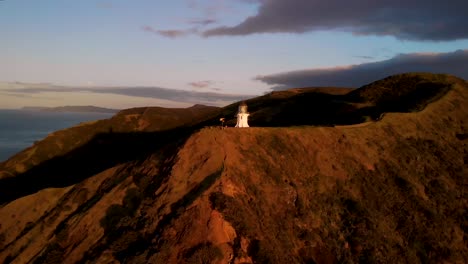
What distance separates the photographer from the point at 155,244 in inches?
1262

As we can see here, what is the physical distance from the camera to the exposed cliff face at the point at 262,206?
3312 centimetres

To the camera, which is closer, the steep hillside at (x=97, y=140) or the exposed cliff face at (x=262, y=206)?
the exposed cliff face at (x=262, y=206)

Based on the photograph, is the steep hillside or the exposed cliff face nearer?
the exposed cliff face

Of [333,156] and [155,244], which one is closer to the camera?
[155,244]

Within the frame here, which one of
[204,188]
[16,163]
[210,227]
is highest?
[204,188]

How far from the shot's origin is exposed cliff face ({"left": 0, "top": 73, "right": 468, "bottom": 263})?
109ft

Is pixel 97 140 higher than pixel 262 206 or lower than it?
lower

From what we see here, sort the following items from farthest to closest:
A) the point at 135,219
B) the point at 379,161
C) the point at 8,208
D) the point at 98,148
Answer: the point at 98,148 < the point at 8,208 < the point at 379,161 < the point at 135,219

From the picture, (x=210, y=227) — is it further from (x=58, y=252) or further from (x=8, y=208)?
(x=8, y=208)

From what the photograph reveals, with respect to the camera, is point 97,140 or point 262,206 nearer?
point 262,206

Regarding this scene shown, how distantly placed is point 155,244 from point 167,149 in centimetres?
1364

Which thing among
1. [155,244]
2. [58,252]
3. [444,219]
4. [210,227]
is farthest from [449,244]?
[58,252]

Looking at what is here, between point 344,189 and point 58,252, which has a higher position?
point 344,189

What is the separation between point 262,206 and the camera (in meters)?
36.3
